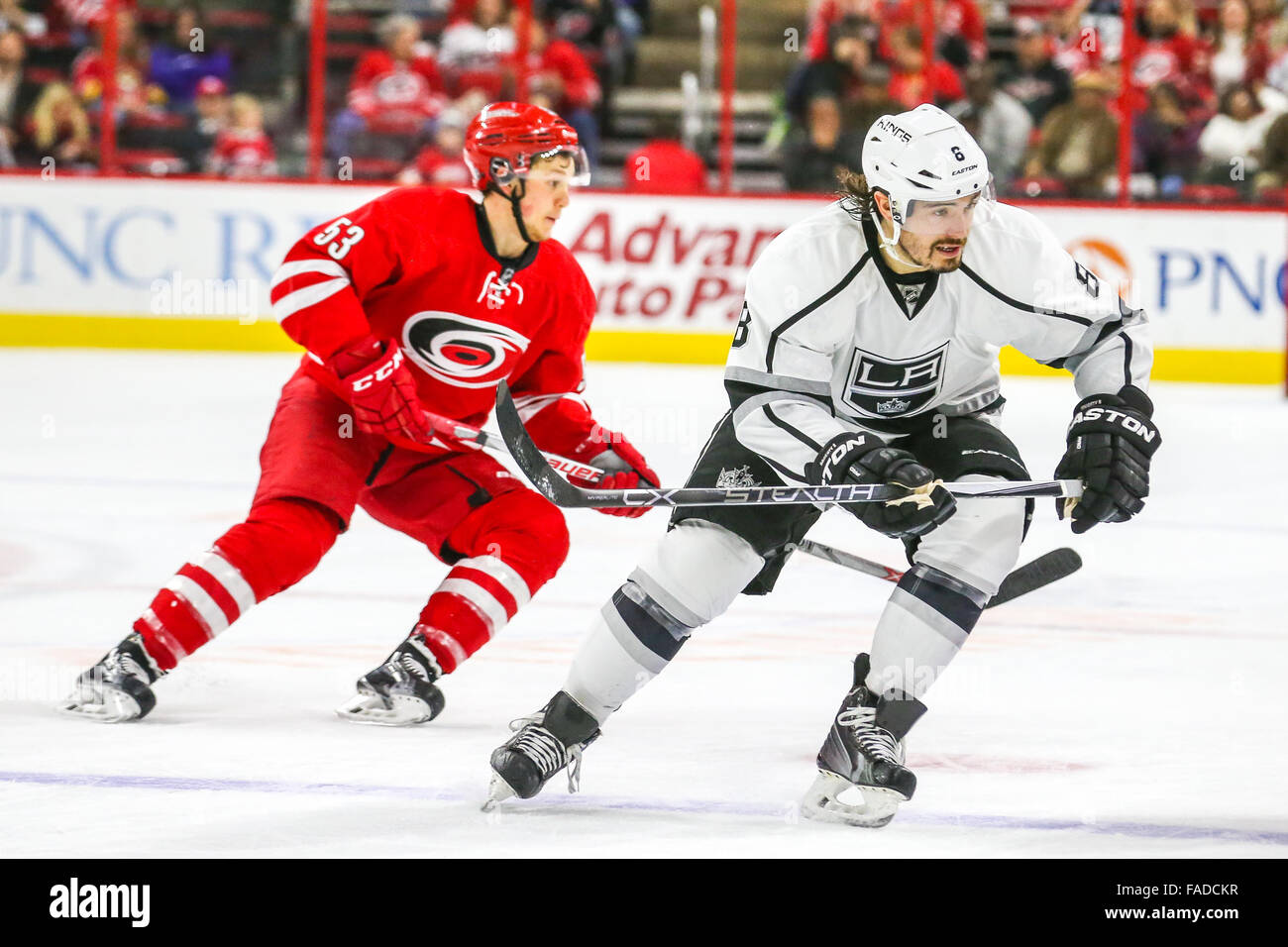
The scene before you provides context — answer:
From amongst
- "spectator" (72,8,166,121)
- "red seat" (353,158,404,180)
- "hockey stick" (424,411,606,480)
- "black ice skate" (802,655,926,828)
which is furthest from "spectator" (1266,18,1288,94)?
"black ice skate" (802,655,926,828)

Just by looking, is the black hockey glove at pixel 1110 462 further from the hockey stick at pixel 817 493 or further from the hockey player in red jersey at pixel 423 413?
the hockey player in red jersey at pixel 423 413

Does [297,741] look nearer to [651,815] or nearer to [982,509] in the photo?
[651,815]

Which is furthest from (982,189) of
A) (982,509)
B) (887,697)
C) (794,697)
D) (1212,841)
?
(794,697)

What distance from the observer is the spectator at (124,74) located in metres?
10.2

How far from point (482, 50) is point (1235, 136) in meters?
3.67

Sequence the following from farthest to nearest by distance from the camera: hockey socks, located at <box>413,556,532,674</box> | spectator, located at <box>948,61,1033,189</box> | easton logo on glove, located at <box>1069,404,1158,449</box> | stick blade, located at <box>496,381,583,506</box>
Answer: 1. spectator, located at <box>948,61,1033,189</box>
2. hockey socks, located at <box>413,556,532,674</box>
3. stick blade, located at <box>496,381,583,506</box>
4. easton logo on glove, located at <box>1069,404,1158,449</box>

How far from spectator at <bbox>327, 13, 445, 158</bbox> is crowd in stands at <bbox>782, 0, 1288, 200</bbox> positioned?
181cm

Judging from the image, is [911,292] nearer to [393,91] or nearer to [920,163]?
[920,163]

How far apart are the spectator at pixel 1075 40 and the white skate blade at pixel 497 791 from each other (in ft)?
25.2

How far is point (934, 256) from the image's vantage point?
9.39 feet

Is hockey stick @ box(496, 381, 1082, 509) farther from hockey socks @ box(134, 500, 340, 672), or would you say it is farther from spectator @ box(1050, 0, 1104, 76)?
spectator @ box(1050, 0, 1104, 76)

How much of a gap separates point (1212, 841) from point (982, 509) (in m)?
0.53

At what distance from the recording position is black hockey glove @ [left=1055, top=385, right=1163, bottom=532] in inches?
112
